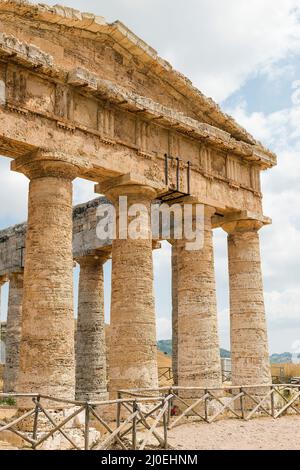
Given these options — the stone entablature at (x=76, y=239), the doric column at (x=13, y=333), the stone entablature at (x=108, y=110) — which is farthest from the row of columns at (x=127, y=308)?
the doric column at (x=13, y=333)

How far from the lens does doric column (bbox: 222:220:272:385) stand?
19547 mm

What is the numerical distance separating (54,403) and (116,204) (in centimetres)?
629

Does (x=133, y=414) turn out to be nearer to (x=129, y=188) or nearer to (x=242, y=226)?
(x=129, y=188)

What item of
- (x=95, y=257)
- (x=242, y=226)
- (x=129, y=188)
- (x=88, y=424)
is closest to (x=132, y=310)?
(x=129, y=188)

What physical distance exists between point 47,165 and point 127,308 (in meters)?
4.61

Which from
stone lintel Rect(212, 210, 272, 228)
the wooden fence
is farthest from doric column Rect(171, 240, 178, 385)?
the wooden fence

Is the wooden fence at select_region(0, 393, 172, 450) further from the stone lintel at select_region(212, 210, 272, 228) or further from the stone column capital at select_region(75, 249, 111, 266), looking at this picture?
the stone column capital at select_region(75, 249, 111, 266)

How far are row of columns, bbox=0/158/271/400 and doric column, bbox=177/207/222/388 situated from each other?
0.03m

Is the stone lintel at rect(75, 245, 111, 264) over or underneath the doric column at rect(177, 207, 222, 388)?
over

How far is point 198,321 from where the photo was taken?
712 inches

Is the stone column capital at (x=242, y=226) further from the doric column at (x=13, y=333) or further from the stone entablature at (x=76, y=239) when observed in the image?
the doric column at (x=13, y=333)

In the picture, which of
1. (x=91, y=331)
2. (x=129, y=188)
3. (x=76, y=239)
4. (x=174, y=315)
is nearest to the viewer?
(x=129, y=188)

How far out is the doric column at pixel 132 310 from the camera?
15.8m
